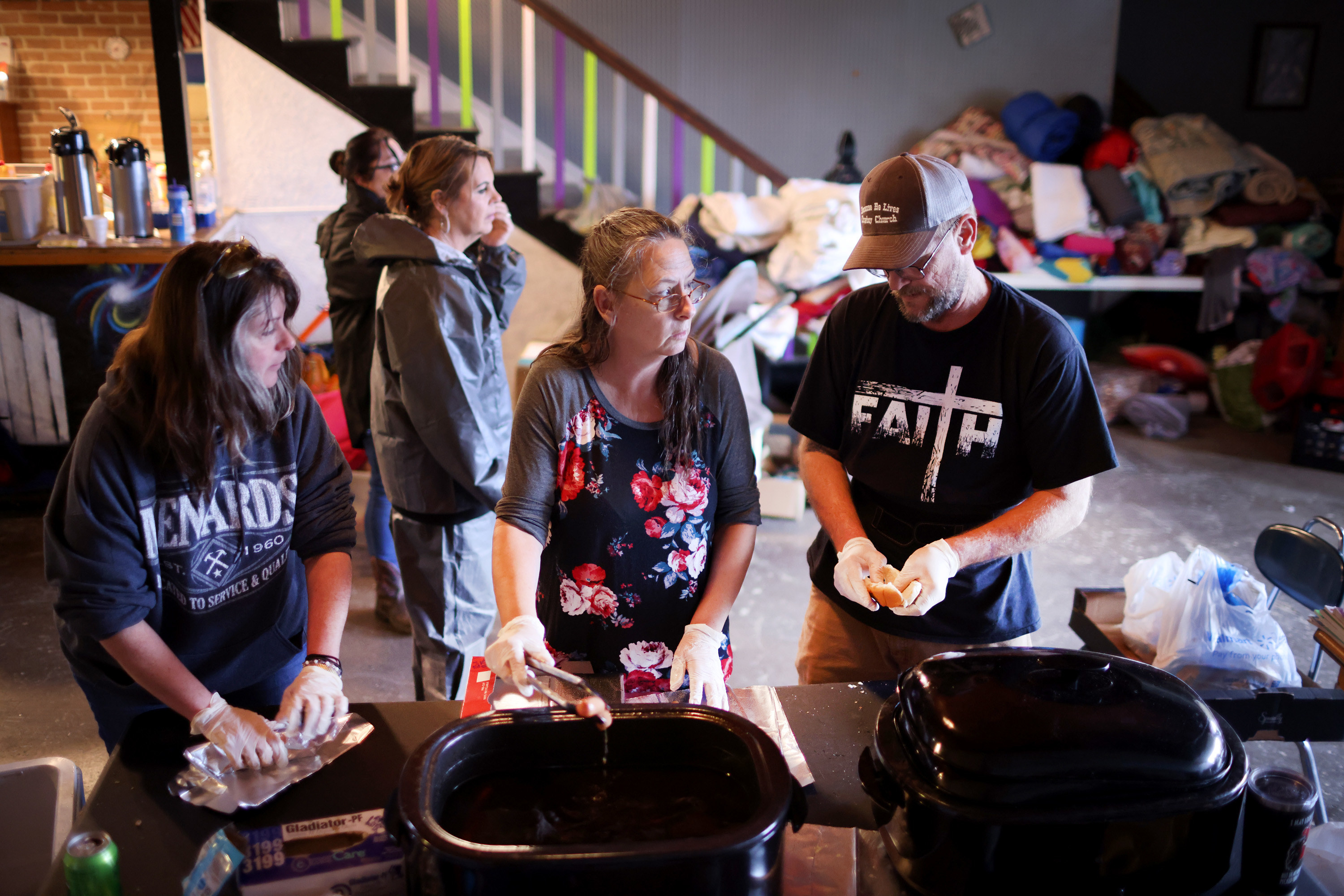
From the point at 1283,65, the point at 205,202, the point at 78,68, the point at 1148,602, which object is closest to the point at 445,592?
the point at 1148,602

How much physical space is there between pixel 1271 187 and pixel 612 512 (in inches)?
247

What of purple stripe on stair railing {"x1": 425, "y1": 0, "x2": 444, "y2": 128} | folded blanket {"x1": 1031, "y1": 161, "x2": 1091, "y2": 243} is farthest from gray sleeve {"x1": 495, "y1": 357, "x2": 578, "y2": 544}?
folded blanket {"x1": 1031, "y1": 161, "x2": 1091, "y2": 243}

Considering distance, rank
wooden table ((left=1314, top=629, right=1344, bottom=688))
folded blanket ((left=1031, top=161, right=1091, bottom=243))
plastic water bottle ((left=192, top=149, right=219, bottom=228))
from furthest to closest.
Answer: folded blanket ((left=1031, top=161, right=1091, bottom=243)) < plastic water bottle ((left=192, top=149, right=219, bottom=228)) < wooden table ((left=1314, top=629, right=1344, bottom=688))

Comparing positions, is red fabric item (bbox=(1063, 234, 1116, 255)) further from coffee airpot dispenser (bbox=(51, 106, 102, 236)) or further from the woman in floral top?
coffee airpot dispenser (bbox=(51, 106, 102, 236))

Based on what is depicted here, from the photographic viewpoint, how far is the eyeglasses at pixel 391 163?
3434mm

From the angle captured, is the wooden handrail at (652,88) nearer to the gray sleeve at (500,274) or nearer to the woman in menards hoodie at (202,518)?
the gray sleeve at (500,274)

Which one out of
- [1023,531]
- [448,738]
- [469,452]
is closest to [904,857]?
[448,738]

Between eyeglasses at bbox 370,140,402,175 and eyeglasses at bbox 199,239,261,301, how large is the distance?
6.71 ft

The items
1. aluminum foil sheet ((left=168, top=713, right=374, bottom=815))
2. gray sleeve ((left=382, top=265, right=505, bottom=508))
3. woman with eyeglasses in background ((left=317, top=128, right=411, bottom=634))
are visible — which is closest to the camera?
aluminum foil sheet ((left=168, top=713, right=374, bottom=815))

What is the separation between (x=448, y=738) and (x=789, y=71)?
21.9 ft

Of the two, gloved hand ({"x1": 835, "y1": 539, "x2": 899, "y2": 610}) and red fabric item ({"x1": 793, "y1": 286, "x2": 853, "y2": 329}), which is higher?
gloved hand ({"x1": 835, "y1": 539, "x2": 899, "y2": 610})

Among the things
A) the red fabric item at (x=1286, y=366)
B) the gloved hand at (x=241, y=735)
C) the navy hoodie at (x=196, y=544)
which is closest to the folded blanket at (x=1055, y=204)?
the red fabric item at (x=1286, y=366)

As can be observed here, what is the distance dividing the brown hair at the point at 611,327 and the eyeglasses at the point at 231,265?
521mm

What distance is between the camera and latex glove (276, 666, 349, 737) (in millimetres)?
1472
